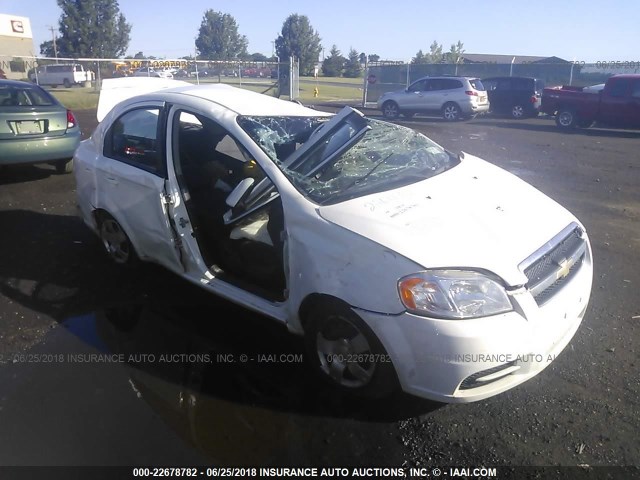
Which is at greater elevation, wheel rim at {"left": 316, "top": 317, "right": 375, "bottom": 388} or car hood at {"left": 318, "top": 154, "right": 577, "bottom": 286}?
car hood at {"left": 318, "top": 154, "right": 577, "bottom": 286}

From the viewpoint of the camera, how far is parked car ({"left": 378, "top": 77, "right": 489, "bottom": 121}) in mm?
18406

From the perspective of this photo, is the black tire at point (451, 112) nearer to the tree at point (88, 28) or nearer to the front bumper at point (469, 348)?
the front bumper at point (469, 348)

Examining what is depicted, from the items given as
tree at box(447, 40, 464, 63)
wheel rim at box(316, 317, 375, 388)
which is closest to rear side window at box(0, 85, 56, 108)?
wheel rim at box(316, 317, 375, 388)

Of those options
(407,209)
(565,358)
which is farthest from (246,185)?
(565,358)

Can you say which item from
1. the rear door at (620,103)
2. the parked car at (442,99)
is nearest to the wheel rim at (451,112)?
the parked car at (442,99)

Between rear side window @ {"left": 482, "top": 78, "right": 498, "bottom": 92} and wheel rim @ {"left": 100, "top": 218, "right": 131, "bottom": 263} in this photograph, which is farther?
rear side window @ {"left": 482, "top": 78, "right": 498, "bottom": 92}

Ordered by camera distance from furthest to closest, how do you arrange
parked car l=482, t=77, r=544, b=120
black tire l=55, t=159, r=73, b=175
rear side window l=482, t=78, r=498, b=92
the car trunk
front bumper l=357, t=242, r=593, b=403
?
1. rear side window l=482, t=78, r=498, b=92
2. parked car l=482, t=77, r=544, b=120
3. black tire l=55, t=159, r=73, b=175
4. the car trunk
5. front bumper l=357, t=242, r=593, b=403

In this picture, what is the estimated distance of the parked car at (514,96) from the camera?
1984 cm

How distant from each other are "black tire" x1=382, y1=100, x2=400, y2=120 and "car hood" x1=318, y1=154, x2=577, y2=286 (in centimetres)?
1722

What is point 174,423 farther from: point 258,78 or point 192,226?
point 258,78

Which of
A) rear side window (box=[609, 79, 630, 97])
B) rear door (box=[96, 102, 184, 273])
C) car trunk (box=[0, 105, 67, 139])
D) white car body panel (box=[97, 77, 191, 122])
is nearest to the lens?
rear door (box=[96, 102, 184, 273])

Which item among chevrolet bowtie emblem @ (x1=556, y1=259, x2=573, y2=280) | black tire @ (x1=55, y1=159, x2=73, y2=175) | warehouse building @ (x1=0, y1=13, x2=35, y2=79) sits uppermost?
warehouse building @ (x1=0, y1=13, x2=35, y2=79)

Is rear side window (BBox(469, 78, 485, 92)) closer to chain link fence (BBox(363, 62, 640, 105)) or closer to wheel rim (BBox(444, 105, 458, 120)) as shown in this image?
wheel rim (BBox(444, 105, 458, 120))

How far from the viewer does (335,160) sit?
3320 millimetres
